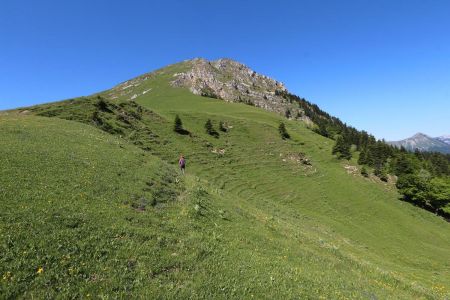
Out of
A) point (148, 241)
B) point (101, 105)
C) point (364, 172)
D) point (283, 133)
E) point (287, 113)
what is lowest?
point (364, 172)

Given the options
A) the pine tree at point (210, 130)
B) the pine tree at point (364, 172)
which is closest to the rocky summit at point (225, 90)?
the pine tree at point (210, 130)

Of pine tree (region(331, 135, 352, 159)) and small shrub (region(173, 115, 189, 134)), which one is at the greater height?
small shrub (region(173, 115, 189, 134))

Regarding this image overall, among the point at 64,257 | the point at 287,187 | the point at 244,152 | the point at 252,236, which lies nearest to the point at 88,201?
the point at 64,257

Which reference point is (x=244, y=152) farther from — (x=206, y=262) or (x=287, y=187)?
(x=206, y=262)

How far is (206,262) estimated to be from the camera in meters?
14.5

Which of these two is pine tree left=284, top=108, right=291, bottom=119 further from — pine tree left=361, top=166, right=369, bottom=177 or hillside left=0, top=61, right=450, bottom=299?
hillside left=0, top=61, right=450, bottom=299

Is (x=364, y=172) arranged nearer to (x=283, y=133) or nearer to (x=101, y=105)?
(x=283, y=133)

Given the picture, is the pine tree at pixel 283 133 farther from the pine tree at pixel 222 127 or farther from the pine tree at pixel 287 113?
the pine tree at pixel 287 113

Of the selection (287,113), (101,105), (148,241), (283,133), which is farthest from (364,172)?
(287,113)

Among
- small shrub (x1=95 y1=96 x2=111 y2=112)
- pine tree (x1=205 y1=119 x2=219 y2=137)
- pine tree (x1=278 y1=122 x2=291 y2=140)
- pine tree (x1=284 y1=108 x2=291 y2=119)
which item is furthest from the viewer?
pine tree (x1=284 y1=108 x2=291 y2=119)

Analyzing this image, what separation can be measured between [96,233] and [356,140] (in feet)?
467

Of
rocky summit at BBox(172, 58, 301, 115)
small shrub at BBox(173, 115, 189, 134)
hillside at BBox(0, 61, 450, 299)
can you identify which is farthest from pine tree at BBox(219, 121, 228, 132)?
rocky summit at BBox(172, 58, 301, 115)

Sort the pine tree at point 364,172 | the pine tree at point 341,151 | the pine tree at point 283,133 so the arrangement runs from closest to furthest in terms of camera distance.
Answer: the pine tree at point 364,172, the pine tree at point 341,151, the pine tree at point 283,133

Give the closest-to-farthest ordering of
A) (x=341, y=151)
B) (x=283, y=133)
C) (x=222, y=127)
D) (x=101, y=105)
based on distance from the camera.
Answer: (x=101, y=105) → (x=341, y=151) → (x=222, y=127) → (x=283, y=133)
